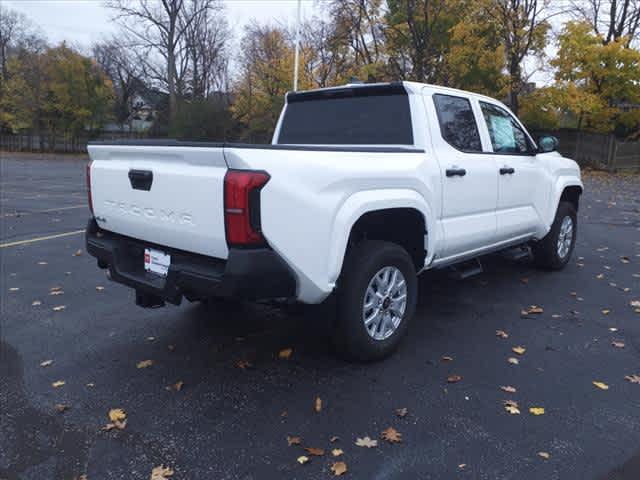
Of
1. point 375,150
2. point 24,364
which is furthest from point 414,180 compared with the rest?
point 24,364

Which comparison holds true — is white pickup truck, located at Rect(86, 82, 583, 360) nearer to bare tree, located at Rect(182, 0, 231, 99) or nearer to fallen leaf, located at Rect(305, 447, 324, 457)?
fallen leaf, located at Rect(305, 447, 324, 457)

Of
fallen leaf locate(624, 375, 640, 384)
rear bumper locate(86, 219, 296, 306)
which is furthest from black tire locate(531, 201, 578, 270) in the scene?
rear bumper locate(86, 219, 296, 306)

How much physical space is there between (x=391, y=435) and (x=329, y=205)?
1.36m

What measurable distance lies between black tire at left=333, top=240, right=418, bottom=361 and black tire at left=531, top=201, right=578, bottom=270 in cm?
314

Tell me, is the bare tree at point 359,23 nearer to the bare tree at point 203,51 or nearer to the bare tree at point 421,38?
the bare tree at point 421,38

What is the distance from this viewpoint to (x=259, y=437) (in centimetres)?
298

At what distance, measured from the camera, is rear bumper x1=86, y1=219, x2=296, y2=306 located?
301cm

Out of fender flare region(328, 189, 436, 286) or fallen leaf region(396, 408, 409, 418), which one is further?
fender flare region(328, 189, 436, 286)

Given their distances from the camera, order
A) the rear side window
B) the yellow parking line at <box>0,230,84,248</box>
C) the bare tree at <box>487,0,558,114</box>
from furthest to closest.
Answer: the bare tree at <box>487,0,558,114</box>, the yellow parking line at <box>0,230,84,248</box>, the rear side window

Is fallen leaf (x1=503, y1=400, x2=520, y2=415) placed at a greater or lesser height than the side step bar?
lesser

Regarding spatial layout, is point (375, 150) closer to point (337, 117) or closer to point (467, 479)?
point (337, 117)

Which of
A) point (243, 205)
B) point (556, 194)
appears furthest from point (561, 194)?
point (243, 205)

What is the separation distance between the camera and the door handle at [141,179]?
3418mm

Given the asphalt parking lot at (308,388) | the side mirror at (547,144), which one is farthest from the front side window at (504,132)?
the asphalt parking lot at (308,388)
